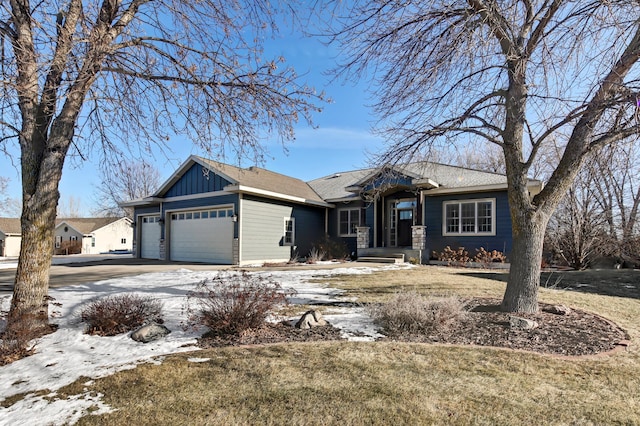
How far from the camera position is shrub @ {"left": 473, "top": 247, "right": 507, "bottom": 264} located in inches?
564

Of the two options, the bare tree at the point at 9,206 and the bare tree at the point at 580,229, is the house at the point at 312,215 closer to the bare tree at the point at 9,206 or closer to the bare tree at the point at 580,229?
the bare tree at the point at 580,229

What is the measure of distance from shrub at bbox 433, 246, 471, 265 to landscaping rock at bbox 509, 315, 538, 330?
32.8 ft

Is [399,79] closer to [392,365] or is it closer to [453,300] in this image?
[453,300]

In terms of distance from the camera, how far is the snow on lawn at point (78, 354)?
9.73ft

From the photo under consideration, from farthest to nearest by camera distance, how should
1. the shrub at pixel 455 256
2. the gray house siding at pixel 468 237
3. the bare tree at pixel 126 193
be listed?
1. the bare tree at pixel 126 193
2. the shrub at pixel 455 256
3. the gray house siding at pixel 468 237

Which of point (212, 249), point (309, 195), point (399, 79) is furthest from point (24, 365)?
point (309, 195)

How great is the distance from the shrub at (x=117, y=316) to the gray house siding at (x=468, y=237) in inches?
507

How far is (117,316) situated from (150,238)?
16.1 metres

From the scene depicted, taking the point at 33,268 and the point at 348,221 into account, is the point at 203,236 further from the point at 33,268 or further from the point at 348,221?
the point at 33,268

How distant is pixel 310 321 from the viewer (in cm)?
520

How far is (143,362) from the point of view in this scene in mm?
3951

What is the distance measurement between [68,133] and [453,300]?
5.84m

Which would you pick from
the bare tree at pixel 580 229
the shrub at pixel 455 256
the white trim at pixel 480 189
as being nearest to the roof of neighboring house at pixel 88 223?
the white trim at pixel 480 189

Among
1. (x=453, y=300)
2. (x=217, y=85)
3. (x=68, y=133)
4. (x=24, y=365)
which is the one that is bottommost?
(x=24, y=365)
